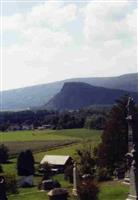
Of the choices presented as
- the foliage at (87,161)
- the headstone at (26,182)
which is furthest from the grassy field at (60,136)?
the foliage at (87,161)

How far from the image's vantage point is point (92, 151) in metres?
58.8

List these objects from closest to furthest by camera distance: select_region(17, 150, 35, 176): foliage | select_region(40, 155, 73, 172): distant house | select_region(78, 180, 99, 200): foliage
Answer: select_region(78, 180, 99, 200): foliage < select_region(17, 150, 35, 176): foliage < select_region(40, 155, 73, 172): distant house

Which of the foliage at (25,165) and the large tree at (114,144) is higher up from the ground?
the large tree at (114,144)

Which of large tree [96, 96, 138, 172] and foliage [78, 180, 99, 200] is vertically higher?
large tree [96, 96, 138, 172]

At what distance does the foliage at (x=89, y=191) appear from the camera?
114ft

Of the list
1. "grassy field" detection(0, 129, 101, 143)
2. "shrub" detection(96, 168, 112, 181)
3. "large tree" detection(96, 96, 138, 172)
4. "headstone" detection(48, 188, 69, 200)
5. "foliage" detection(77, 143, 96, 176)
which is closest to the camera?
"headstone" detection(48, 188, 69, 200)

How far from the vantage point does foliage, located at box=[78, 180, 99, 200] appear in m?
34.6

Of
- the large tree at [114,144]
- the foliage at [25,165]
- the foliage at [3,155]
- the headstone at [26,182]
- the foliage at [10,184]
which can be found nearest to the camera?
the foliage at [10,184]

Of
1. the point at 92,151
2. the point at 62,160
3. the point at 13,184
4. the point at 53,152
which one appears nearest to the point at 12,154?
the point at 53,152

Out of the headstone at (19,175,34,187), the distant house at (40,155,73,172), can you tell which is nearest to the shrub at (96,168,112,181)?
the headstone at (19,175,34,187)

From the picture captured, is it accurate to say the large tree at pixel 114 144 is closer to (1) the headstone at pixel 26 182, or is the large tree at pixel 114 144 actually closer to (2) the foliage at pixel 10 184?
(2) the foliage at pixel 10 184

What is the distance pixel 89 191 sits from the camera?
34.8 metres

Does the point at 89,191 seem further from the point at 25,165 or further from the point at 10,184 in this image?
the point at 25,165

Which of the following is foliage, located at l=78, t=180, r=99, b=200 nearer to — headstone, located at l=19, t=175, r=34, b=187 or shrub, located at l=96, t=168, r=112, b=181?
shrub, located at l=96, t=168, r=112, b=181
